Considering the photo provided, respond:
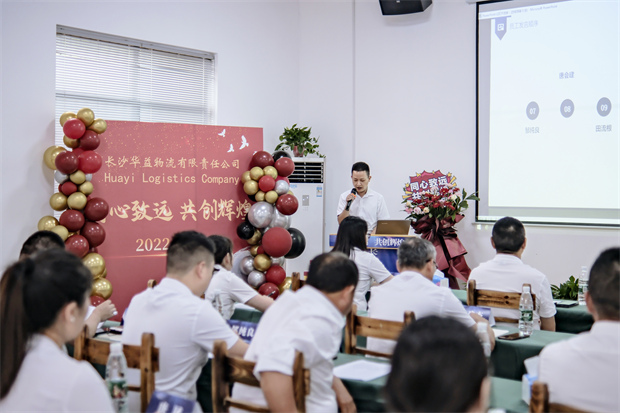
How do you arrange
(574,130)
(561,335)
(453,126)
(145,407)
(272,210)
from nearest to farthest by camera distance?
(145,407), (561,335), (272,210), (574,130), (453,126)

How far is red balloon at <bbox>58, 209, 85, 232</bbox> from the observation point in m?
4.58

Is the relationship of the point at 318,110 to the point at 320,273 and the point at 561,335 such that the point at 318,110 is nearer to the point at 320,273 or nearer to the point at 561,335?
the point at 561,335

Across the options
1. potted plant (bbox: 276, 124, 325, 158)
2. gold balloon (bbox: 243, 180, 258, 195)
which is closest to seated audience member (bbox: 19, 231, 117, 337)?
gold balloon (bbox: 243, 180, 258, 195)

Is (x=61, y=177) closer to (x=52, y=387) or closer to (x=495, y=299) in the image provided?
(x=495, y=299)

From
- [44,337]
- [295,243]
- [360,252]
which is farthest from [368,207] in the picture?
[44,337]

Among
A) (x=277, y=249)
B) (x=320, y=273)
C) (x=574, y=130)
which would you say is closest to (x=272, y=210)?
(x=277, y=249)

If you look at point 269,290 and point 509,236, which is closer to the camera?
point 509,236

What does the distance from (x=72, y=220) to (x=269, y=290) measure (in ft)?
6.24

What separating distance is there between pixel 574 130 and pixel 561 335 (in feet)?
12.5

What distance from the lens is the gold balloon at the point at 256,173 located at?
5570 millimetres

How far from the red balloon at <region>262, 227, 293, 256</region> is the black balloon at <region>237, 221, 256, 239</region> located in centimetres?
17

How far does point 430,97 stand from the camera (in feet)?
23.2

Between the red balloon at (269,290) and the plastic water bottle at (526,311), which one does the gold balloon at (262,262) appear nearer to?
the red balloon at (269,290)

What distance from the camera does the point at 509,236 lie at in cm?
328
